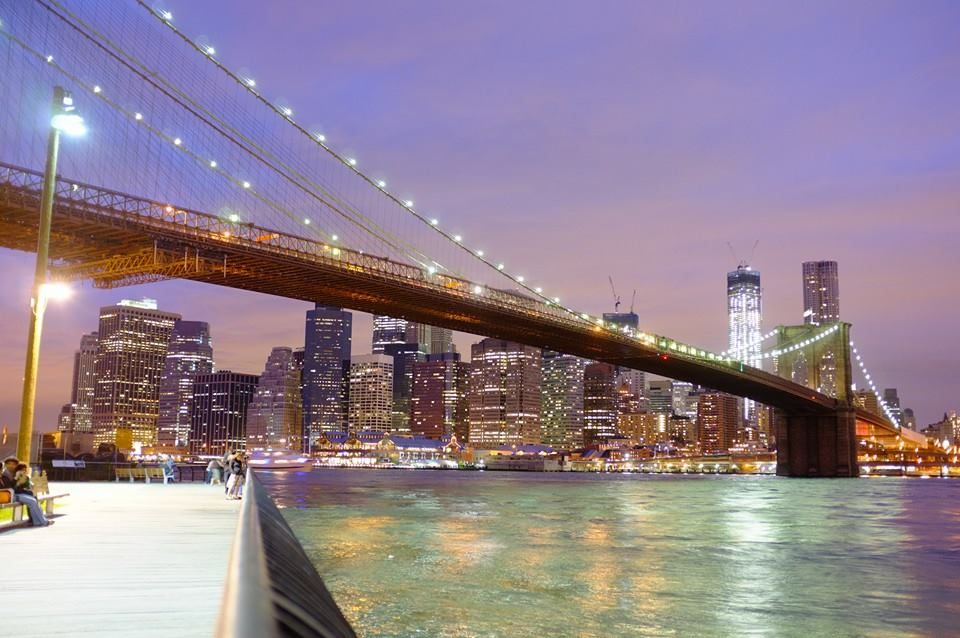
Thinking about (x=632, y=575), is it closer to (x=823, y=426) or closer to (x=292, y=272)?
(x=292, y=272)

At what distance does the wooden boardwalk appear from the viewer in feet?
16.0

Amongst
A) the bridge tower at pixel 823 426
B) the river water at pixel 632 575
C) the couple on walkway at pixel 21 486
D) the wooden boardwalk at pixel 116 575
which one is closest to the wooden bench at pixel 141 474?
the river water at pixel 632 575

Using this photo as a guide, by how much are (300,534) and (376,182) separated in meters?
52.4

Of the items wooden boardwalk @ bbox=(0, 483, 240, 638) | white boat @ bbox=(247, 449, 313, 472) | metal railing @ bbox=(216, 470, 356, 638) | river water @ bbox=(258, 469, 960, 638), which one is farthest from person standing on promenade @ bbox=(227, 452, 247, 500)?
white boat @ bbox=(247, 449, 313, 472)

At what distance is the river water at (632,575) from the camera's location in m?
10.2

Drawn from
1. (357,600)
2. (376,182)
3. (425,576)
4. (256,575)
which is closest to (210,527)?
(357,600)

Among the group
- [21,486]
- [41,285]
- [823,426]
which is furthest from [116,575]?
[823,426]

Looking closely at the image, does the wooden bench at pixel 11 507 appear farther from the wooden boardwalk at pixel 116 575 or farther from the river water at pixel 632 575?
the river water at pixel 632 575

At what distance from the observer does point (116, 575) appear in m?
6.73

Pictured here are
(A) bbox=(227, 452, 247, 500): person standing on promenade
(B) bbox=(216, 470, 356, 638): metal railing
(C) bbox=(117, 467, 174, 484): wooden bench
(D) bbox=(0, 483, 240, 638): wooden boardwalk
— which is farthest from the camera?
(C) bbox=(117, 467, 174, 484): wooden bench

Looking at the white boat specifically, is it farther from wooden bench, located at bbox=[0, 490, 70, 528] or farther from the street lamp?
wooden bench, located at bbox=[0, 490, 70, 528]

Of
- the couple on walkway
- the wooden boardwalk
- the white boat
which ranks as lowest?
the white boat

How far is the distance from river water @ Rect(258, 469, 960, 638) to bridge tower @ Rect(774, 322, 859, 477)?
60.5 m

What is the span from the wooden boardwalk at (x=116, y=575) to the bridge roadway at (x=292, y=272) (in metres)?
29.8
